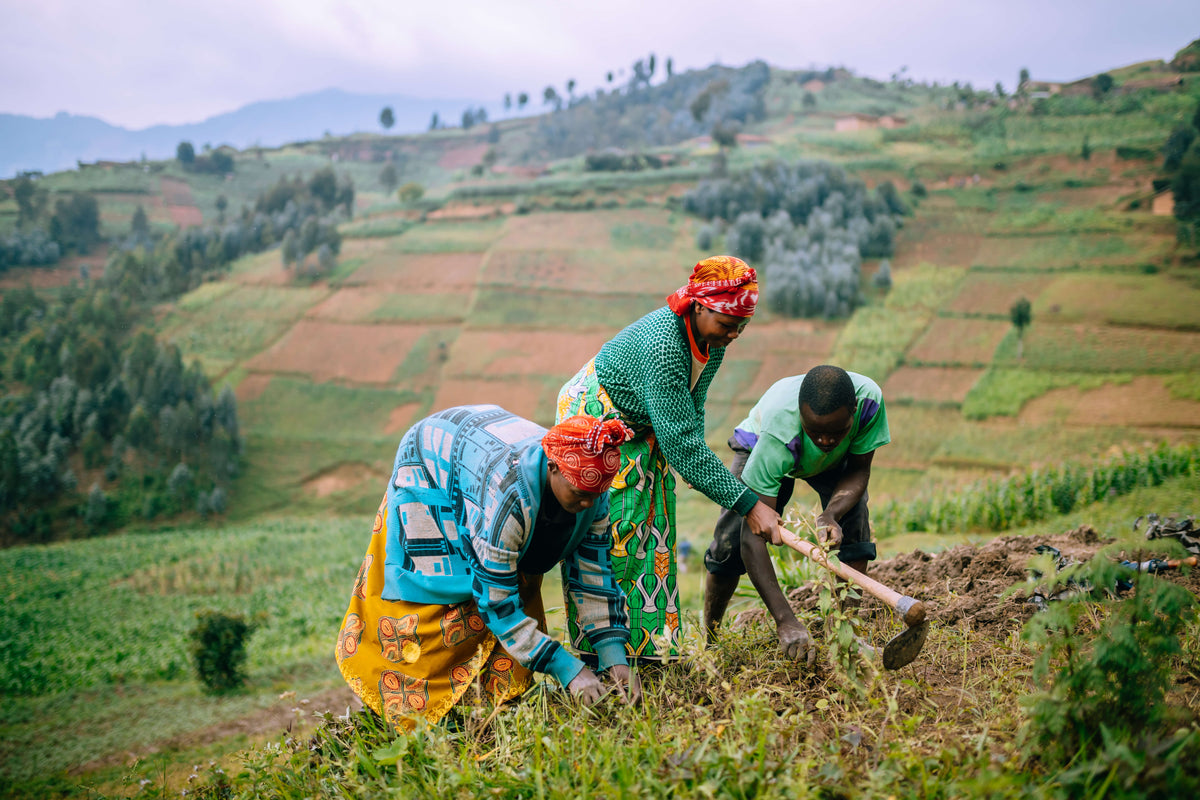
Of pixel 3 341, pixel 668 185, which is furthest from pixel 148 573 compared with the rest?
pixel 668 185

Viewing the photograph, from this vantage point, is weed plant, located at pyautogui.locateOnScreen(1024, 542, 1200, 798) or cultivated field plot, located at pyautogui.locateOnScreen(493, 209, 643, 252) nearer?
weed plant, located at pyautogui.locateOnScreen(1024, 542, 1200, 798)

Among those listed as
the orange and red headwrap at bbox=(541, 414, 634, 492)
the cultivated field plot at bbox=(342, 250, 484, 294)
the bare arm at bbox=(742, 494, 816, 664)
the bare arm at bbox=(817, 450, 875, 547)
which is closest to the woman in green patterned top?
the bare arm at bbox=(742, 494, 816, 664)

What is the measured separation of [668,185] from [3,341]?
24.5m

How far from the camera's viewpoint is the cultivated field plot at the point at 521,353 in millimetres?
22984

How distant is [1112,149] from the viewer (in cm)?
2284

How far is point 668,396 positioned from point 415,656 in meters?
1.25

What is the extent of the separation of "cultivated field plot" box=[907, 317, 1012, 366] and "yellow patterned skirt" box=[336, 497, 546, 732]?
18375 mm

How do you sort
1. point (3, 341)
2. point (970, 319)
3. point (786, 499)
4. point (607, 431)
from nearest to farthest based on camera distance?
1. point (607, 431)
2. point (786, 499)
3. point (970, 319)
4. point (3, 341)

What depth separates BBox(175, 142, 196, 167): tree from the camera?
42.3 meters

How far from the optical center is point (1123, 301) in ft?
59.7

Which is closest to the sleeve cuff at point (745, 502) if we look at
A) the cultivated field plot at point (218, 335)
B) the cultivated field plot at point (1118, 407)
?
the cultivated field plot at point (1118, 407)

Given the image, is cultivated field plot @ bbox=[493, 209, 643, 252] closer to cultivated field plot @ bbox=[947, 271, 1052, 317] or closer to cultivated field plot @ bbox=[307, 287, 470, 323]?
cultivated field plot @ bbox=[307, 287, 470, 323]

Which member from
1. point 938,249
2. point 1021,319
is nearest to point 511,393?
point 1021,319

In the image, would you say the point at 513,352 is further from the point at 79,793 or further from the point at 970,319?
the point at 79,793
